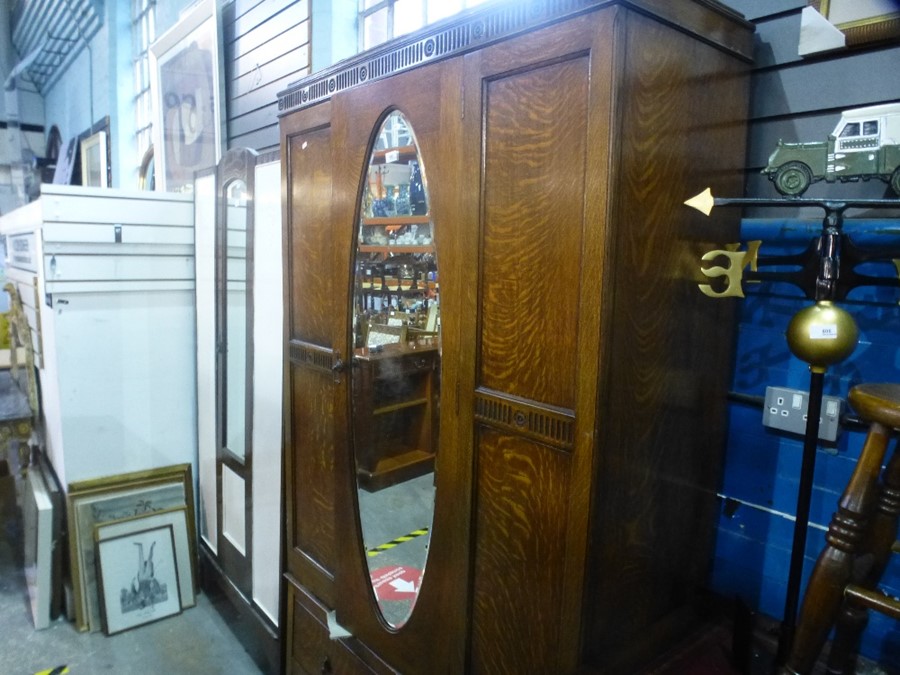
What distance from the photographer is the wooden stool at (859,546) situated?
88 cm

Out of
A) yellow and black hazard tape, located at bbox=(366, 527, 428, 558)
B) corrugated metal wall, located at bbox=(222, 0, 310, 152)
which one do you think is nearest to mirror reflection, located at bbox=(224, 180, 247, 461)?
corrugated metal wall, located at bbox=(222, 0, 310, 152)

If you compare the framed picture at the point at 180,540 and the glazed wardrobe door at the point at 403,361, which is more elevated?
the glazed wardrobe door at the point at 403,361

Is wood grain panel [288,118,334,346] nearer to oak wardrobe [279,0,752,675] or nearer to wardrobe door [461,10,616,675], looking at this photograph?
oak wardrobe [279,0,752,675]

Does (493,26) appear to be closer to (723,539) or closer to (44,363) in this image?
(723,539)

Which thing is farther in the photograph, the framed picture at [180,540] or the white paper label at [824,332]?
the framed picture at [180,540]

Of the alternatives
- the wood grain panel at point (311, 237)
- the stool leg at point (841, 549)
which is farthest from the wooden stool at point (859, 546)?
the wood grain panel at point (311, 237)

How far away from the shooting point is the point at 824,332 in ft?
3.35

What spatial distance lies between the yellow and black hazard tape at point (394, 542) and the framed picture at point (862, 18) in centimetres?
140

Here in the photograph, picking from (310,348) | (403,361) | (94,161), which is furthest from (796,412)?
(94,161)

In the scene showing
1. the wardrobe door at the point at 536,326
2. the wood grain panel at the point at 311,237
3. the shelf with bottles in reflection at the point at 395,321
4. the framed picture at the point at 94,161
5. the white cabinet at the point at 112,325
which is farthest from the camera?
the framed picture at the point at 94,161

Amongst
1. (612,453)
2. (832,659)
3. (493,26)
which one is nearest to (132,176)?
(493,26)

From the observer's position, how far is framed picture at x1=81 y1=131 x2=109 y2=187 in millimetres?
5762

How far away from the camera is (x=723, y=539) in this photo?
1.46m

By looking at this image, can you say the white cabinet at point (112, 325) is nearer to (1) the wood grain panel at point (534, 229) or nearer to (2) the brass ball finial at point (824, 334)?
(1) the wood grain panel at point (534, 229)
